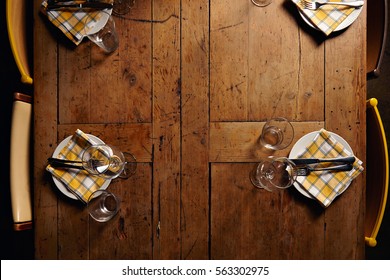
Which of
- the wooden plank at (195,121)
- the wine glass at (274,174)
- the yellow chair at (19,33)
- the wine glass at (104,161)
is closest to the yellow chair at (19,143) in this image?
the yellow chair at (19,33)

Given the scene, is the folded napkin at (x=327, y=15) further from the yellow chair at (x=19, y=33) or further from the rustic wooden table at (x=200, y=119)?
the yellow chair at (x=19, y=33)

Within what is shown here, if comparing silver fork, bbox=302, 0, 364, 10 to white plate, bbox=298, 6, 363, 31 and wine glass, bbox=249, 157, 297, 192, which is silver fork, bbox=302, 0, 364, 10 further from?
wine glass, bbox=249, 157, 297, 192

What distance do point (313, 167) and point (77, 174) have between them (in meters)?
0.84

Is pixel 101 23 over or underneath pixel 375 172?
over

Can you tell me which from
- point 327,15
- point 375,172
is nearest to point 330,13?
point 327,15

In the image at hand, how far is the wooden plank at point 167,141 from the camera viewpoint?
1.16m

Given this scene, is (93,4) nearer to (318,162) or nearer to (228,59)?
(228,59)

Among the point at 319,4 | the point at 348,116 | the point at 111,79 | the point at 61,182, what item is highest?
the point at 319,4

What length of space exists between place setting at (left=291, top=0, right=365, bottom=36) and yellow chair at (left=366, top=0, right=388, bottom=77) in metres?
0.16

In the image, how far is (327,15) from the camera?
1120 millimetres

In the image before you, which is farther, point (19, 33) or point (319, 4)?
point (19, 33)

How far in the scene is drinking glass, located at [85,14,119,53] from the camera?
1.17m

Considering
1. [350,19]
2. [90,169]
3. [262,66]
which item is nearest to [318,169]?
[262,66]
